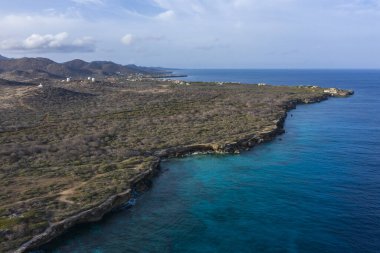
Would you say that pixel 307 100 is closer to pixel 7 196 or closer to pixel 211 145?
pixel 211 145

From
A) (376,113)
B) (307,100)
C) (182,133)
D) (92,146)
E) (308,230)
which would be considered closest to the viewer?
(308,230)

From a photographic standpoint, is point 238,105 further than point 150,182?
Yes

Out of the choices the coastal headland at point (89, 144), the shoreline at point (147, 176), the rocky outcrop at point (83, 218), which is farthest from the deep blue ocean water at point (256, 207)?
the coastal headland at point (89, 144)

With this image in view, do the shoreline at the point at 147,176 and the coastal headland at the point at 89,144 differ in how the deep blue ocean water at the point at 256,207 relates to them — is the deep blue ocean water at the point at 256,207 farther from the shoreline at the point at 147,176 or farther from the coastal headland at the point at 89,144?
the coastal headland at the point at 89,144

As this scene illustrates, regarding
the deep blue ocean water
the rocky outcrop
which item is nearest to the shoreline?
the rocky outcrop

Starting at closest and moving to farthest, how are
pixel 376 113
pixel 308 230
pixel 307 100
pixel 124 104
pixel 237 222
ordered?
pixel 308 230 < pixel 237 222 < pixel 376 113 < pixel 124 104 < pixel 307 100

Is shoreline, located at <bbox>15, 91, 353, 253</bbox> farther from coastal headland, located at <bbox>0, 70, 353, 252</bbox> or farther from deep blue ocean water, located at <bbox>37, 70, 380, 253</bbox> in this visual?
deep blue ocean water, located at <bbox>37, 70, 380, 253</bbox>

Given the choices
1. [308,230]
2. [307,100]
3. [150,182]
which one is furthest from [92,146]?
[307,100]
